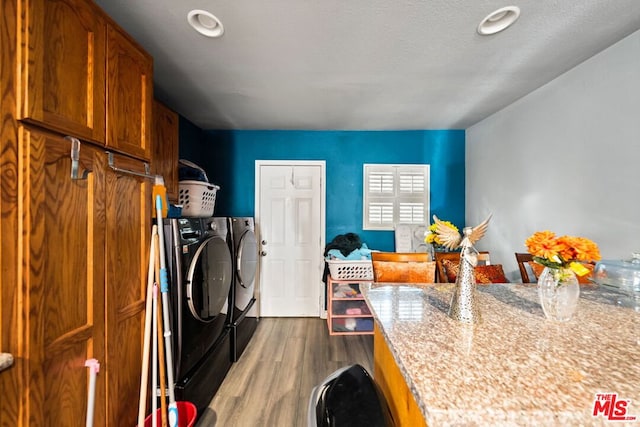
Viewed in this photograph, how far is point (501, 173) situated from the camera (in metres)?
2.67

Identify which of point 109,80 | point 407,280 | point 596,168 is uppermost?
point 109,80

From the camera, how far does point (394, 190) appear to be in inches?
132

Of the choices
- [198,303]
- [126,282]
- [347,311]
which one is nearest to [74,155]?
[126,282]

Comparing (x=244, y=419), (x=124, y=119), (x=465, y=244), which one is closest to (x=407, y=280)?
(x=465, y=244)

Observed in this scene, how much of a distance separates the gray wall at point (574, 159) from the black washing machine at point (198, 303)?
100 inches

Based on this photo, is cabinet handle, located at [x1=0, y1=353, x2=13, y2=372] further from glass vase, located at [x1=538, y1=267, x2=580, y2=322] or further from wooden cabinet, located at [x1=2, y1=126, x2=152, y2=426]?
glass vase, located at [x1=538, y1=267, x2=580, y2=322]

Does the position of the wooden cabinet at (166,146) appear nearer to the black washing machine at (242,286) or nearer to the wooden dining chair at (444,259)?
the black washing machine at (242,286)

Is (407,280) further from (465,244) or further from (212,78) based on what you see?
(212,78)

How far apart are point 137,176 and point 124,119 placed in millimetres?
284

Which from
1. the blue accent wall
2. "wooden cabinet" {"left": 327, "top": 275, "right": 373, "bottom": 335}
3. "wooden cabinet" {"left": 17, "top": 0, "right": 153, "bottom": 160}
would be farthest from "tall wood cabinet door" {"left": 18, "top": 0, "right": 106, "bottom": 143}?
"wooden cabinet" {"left": 327, "top": 275, "right": 373, "bottom": 335}

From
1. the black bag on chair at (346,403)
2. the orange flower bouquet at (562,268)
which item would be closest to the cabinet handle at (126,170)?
the black bag on chair at (346,403)

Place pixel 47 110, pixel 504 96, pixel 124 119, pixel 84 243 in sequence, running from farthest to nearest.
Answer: pixel 504 96
pixel 124 119
pixel 84 243
pixel 47 110

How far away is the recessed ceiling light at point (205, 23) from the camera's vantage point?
1.33 metres

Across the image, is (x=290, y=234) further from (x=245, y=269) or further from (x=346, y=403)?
(x=346, y=403)
